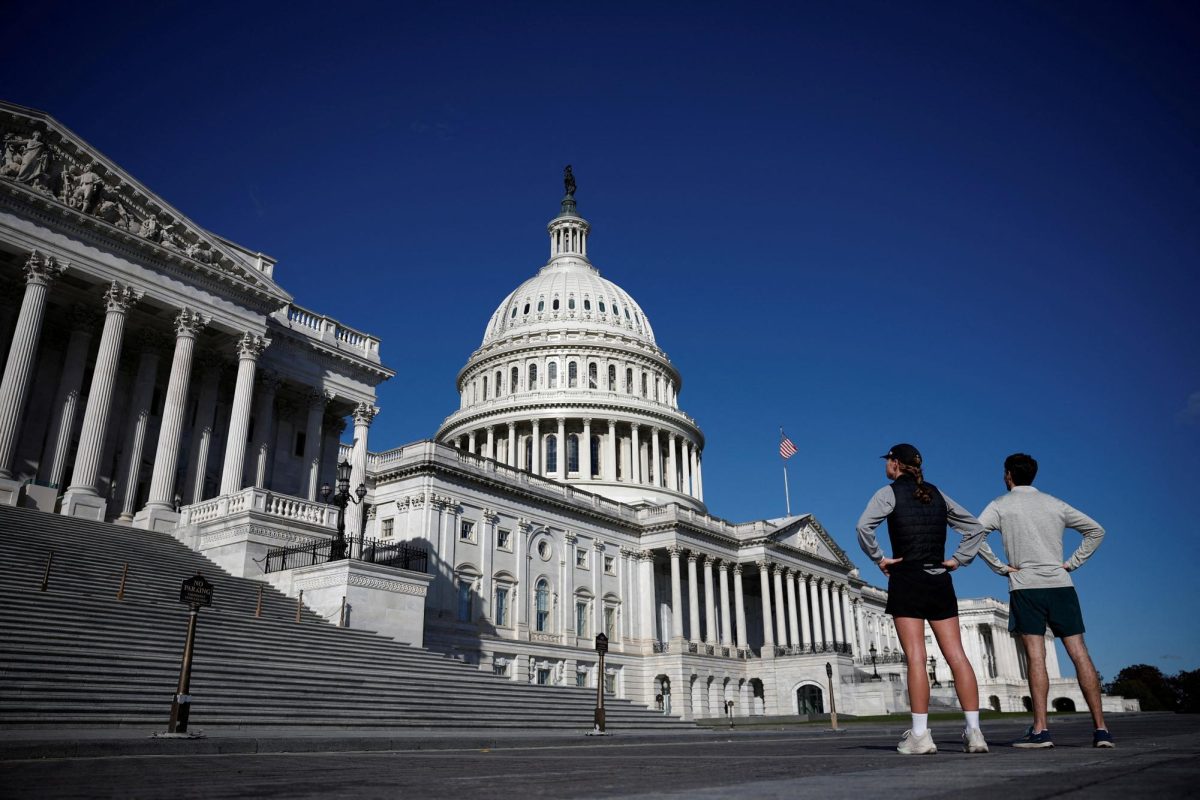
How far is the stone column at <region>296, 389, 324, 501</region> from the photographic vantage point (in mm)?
47031

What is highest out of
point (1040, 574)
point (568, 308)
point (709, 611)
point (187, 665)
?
point (568, 308)

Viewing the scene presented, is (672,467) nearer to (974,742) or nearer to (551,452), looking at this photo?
(551,452)

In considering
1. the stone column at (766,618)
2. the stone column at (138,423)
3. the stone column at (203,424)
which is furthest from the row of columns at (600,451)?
the stone column at (138,423)

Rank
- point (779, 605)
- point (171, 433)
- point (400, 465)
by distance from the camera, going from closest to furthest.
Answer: point (171, 433) → point (400, 465) → point (779, 605)

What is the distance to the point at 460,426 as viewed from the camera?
91.8m

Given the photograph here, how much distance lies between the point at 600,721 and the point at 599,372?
68643 mm

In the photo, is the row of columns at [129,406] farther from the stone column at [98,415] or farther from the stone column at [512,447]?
the stone column at [512,447]

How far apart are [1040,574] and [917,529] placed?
2.01 m

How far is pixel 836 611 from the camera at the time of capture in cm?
8562

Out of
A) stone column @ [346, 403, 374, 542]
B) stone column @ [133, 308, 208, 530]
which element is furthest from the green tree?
stone column @ [133, 308, 208, 530]

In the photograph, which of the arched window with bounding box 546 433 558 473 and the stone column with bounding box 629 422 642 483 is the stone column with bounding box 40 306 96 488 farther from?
the stone column with bounding box 629 422 642 483

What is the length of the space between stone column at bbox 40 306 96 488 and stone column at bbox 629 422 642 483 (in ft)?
179

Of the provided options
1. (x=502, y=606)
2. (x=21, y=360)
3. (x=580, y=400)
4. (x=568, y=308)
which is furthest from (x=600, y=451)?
(x=21, y=360)

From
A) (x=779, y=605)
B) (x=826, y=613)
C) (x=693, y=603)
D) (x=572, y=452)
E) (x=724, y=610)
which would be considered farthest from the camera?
(x=572, y=452)
